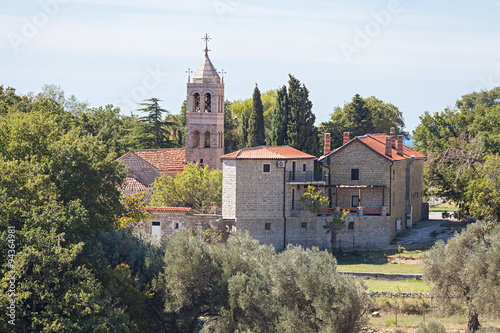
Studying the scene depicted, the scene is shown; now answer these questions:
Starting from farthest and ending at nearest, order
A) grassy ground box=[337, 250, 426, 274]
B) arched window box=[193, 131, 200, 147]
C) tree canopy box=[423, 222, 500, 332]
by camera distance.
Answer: arched window box=[193, 131, 200, 147]
grassy ground box=[337, 250, 426, 274]
tree canopy box=[423, 222, 500, 332]

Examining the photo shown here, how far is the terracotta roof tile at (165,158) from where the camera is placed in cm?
6362

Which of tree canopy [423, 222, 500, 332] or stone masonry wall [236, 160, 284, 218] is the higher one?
stone masonry wall [236, 160, 284, 218]

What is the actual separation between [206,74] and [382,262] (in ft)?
89.1

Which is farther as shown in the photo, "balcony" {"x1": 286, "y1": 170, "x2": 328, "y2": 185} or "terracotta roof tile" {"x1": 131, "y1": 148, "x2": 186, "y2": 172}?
"terracotta roof tile" {"x1": 131, "y1": 148, "x2": 186, "y2": 172}

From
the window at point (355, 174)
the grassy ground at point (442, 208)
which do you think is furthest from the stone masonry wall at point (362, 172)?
the grassy ground at point (442, 208)

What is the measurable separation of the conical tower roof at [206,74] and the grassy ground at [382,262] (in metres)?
23.9

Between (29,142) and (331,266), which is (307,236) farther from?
(29,142)

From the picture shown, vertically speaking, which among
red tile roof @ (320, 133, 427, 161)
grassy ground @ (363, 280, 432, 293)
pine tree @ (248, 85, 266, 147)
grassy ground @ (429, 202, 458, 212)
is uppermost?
pine tree @ (248, 85, 266, 147)

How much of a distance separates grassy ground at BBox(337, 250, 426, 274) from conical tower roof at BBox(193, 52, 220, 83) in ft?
78.5

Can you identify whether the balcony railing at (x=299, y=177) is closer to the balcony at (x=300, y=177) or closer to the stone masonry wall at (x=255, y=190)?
the balcony at (x=300, y=177)

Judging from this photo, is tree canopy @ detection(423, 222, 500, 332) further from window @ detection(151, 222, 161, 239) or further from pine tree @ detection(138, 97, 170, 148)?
pine tree @ detection(138, 97, 170, 148)

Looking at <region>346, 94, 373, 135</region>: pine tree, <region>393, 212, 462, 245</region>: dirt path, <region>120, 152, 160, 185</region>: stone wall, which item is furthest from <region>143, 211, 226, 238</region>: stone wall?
<region>346, 94, 373, 135</region>: pine tree

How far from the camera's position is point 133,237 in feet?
116

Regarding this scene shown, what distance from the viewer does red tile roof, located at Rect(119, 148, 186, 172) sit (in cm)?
6359
